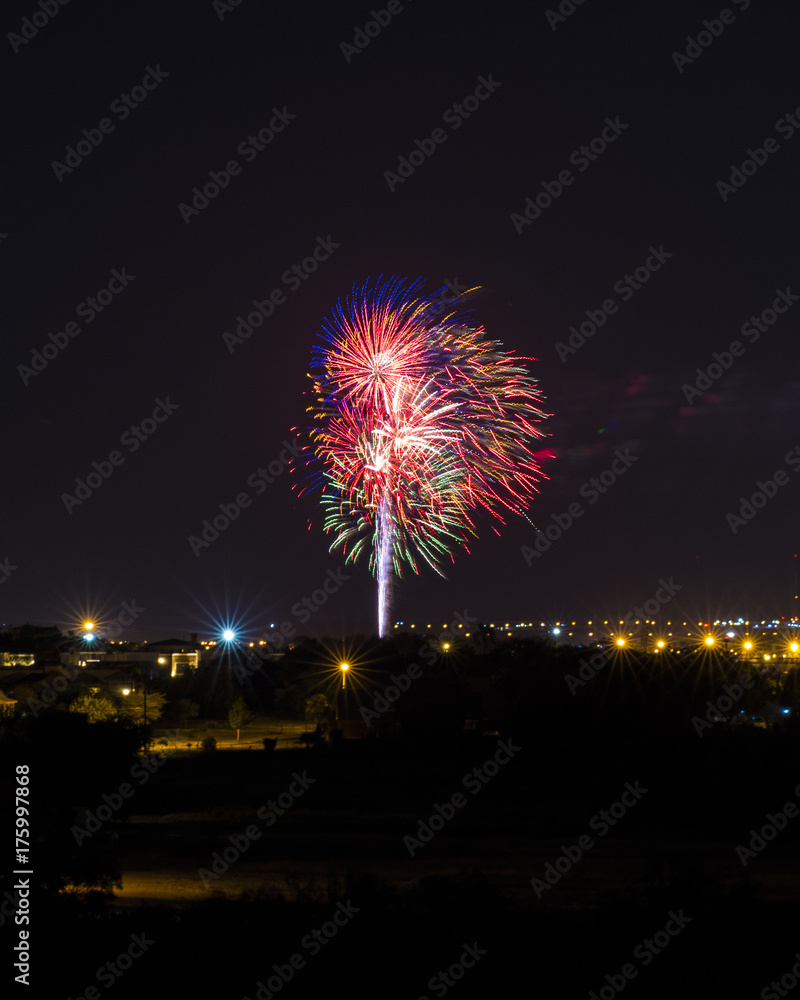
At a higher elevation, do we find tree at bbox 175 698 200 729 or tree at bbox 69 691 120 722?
tree at bbox 175 698 200 729

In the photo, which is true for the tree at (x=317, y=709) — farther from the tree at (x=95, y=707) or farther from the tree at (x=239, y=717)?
the tree at (x=95, y=707)

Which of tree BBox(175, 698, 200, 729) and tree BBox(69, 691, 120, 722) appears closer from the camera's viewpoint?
tree BBox(69, 691, 120, 722)

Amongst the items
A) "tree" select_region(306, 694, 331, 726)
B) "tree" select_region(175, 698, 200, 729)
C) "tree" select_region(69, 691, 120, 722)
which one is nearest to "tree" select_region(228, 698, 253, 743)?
"tree" select_region(306, 694, 331, 726)

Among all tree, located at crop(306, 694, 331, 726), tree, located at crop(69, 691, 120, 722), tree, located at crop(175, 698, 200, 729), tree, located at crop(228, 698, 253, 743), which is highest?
tree, located at crop(175, 698, 200, 729)

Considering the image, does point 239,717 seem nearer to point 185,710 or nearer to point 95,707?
point 185,710

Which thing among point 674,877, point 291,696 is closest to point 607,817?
point 674,877

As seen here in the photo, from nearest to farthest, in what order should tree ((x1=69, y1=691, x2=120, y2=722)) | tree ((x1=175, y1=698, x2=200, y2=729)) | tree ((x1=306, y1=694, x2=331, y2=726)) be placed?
tree ((x1=69, y1=691, x2=120, y2=722))
tree ((x1=306, y1=694, x2=331, y2=726))
tree ((x1=175, y1=698, x2=200, y2=729))

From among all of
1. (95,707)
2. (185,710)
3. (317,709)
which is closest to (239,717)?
(317,709)

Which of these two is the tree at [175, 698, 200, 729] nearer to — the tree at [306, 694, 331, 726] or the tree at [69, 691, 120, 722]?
the tree at [306, 694, 331, 726]

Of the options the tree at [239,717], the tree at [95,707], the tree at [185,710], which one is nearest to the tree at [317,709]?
the tree at [239,717]
